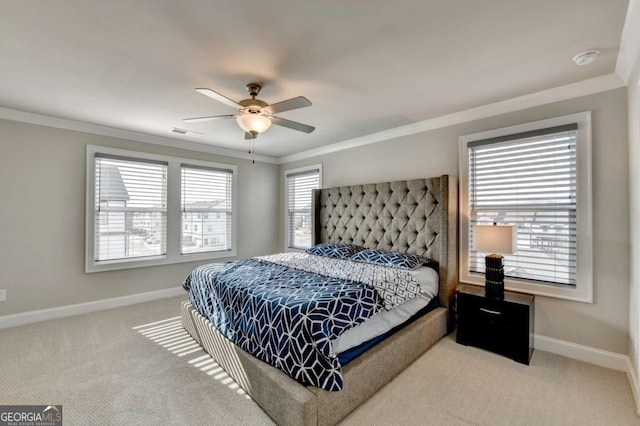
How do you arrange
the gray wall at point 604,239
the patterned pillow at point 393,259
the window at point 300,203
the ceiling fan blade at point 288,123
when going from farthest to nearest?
the window at point 300,203 → the patterned pillow at point 393,259 → the ceiling fan blade at point 288,123 → the gray wall at point 604,239

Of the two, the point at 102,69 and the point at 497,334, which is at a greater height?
the point at 102,69

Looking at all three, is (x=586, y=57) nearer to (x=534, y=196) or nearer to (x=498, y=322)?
(x=534, y=196)

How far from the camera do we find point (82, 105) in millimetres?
3076

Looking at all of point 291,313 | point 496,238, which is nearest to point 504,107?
point 496,238

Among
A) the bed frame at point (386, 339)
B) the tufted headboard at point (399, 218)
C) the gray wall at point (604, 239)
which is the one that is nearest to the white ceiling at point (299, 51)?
the gray wall at point (604, 239)

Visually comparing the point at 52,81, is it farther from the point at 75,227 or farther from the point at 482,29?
the point at 482,29

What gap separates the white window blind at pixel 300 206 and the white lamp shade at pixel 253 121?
2.55m

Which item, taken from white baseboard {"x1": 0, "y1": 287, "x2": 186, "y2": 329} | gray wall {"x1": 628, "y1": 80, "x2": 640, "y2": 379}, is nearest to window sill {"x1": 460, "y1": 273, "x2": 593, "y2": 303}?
gray wall {"x1": 628, "y1": 80, "x2": 640, "y2": 379}

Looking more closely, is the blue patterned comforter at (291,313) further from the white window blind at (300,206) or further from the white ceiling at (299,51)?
the white window blind at (300,206)

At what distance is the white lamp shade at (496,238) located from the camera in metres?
2.53

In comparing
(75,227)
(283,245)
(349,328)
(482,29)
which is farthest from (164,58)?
(283,245)

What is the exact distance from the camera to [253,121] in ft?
8.00

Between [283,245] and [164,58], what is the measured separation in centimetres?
412

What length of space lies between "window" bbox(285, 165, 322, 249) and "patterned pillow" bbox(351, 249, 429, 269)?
189 cm
